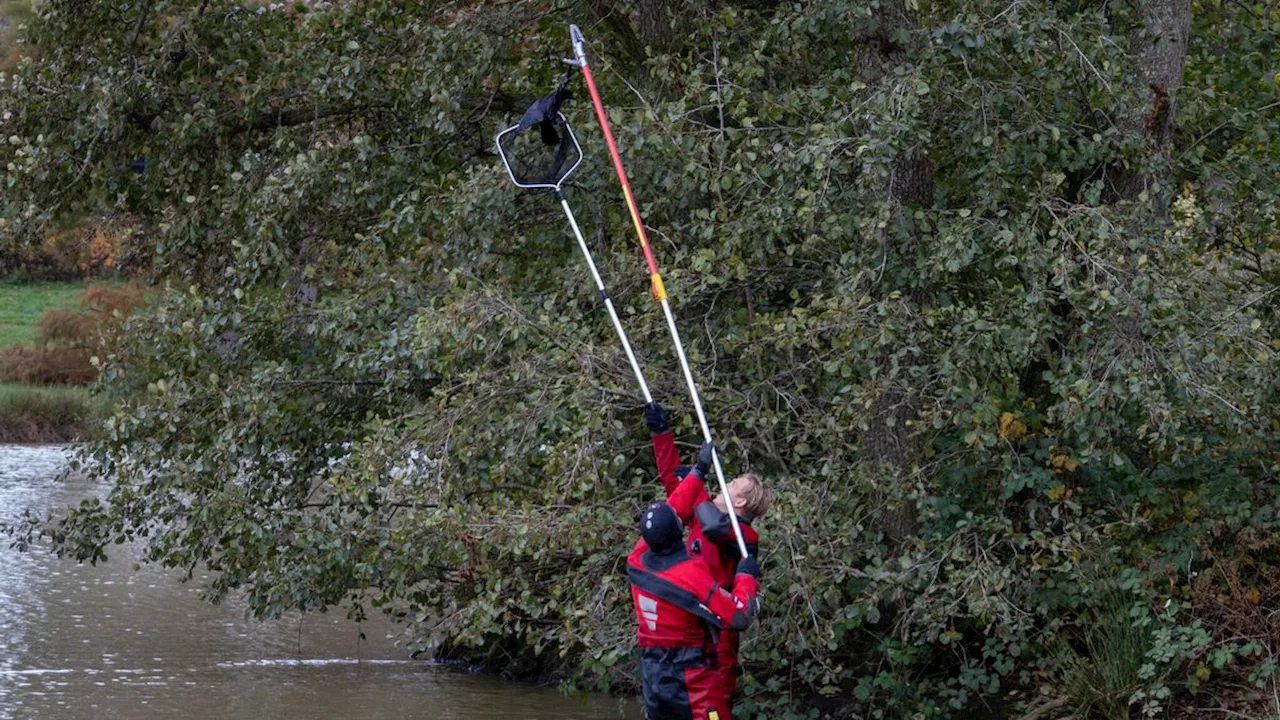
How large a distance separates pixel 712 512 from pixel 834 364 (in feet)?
4.57

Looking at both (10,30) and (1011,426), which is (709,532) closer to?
(1011,426)

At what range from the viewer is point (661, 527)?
6.53 m

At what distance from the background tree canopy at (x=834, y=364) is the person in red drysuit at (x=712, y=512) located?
727 millimetres

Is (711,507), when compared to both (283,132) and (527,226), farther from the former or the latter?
(283,132)

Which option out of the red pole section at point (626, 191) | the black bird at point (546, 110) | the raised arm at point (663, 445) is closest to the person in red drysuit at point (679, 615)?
the raised arm at point (663, 445)

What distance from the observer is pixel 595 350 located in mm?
8055

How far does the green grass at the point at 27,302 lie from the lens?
120ft

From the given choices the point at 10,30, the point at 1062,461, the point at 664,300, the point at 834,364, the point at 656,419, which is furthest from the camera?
the point at 10,30

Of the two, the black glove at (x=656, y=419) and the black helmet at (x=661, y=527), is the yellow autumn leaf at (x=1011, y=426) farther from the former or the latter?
the black helmet at (x=661, y=527)

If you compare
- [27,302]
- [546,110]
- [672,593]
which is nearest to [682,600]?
[672,593]

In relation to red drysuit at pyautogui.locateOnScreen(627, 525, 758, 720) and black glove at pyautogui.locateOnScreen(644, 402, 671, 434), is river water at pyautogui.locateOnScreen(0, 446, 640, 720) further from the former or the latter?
black glove at pyautogui.locateOnScreen(644, 402, 671, 434)

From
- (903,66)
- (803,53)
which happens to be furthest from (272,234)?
(903,66)

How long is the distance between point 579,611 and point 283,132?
458cm

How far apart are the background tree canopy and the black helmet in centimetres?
111
